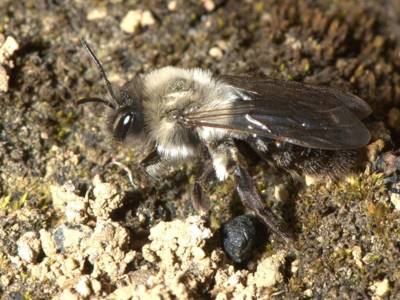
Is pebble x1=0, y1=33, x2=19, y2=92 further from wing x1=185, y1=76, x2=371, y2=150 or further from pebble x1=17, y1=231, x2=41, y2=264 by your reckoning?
wing x1=185, y1=76, x2=371, y2=150

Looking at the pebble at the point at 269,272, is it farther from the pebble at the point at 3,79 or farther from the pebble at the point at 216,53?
the pebble at the point at 3,79

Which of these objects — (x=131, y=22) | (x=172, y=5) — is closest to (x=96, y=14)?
(x=131, y=22)

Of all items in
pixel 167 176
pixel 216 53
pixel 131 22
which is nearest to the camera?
pixel 167 176

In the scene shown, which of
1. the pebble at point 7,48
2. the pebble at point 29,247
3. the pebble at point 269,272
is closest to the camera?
the pebble at point 269,272

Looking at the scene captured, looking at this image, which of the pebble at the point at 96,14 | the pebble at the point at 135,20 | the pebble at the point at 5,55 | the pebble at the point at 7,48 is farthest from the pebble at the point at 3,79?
the pebble at the point at 135,20

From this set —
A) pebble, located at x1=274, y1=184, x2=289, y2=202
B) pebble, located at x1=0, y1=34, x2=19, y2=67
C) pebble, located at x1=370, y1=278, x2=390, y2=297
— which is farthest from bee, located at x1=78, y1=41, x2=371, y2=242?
pebble, located at x1=0, y1=34, x2=19, y2=67

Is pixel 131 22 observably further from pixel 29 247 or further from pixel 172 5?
pixel 29 247

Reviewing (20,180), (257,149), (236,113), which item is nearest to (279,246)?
(257,149)
